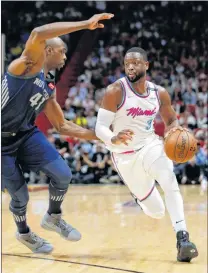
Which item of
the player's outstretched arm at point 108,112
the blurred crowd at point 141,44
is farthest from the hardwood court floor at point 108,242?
the blurred crowd at point 141,44

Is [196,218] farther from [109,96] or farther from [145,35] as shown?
[145,35]

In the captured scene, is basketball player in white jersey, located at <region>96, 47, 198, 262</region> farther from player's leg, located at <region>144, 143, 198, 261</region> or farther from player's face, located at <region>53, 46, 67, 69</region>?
player's face, located at <region>53, 46, 67, 69</region>

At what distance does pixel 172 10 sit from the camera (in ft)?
69.2

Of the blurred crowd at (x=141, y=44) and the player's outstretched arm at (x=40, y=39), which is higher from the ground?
the player's outstretched arm at (x=40, y=39)

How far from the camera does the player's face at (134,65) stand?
6328 mm

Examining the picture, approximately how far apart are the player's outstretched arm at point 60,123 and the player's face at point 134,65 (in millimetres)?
781

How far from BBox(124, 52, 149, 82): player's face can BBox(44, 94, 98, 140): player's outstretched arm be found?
2.56 ft

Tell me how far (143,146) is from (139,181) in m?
0.39

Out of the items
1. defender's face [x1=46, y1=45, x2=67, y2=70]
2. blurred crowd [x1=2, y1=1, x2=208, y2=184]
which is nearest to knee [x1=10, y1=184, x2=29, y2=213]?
defender's face [x1=46, y1=45, x2=67, y2=70]

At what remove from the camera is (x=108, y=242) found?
8.27 m

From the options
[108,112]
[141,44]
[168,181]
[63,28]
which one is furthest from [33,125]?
[141,44]

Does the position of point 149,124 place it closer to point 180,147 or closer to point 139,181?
point 139,181

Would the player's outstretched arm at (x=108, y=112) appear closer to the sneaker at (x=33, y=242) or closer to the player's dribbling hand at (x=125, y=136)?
the player's dribbling hand at (x=125, y=136)

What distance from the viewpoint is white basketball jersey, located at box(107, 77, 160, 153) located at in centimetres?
664
